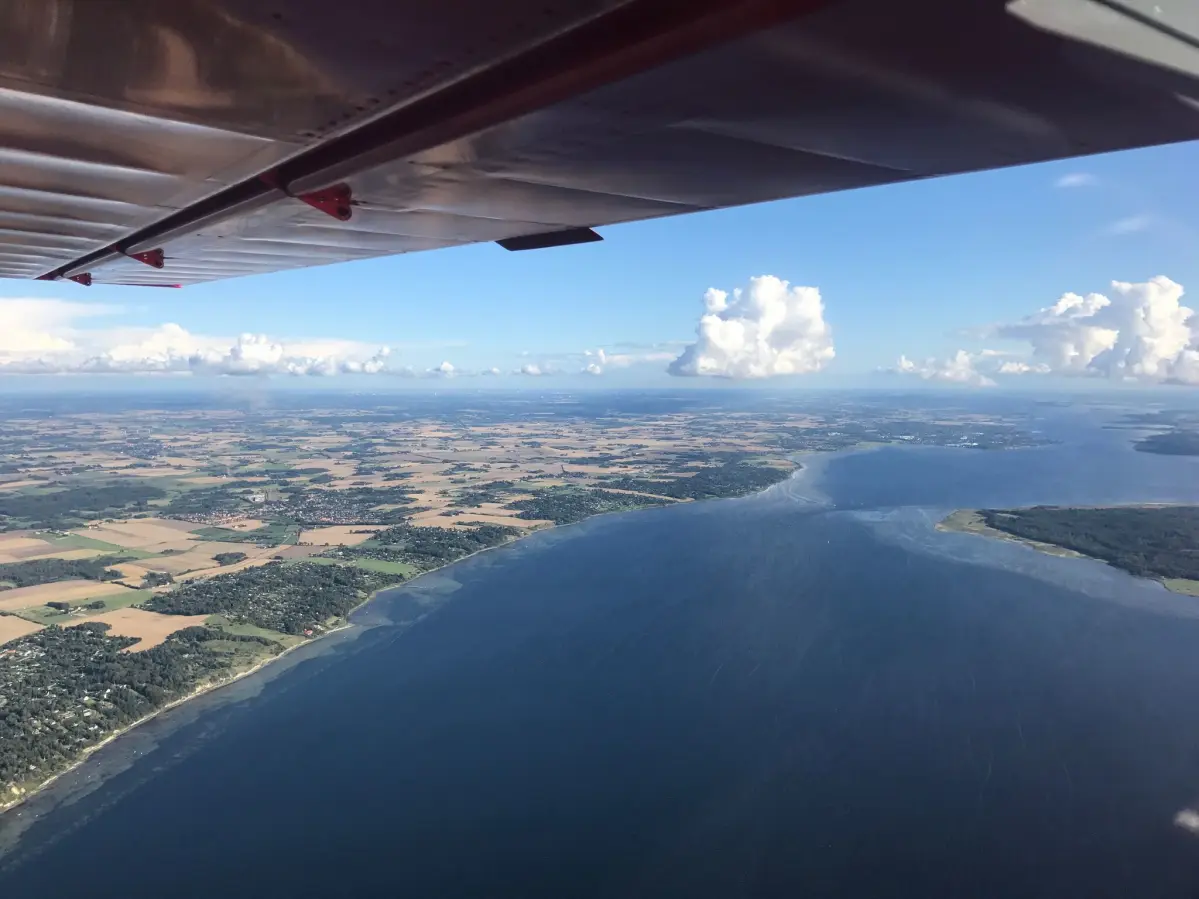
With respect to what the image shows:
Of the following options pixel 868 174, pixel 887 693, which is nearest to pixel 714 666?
pixel 887 693

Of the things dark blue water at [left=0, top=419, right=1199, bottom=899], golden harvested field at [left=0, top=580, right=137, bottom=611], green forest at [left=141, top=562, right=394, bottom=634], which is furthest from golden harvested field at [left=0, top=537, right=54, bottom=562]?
dark blue water at [left=0, top=419, right=1199, bottom=899]

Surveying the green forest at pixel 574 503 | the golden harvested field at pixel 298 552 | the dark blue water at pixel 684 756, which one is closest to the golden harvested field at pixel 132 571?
the golden harvested field at pixel 298 552

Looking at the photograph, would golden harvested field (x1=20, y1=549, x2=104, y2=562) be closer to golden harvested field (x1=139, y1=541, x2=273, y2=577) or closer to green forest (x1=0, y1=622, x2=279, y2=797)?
golden harvested field (x1=139, y1=541, x2=273, y2=577)

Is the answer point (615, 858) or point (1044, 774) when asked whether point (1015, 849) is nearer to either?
point (1044, 774)

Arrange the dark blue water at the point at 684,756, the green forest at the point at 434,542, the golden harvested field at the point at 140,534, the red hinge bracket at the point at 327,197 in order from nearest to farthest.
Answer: the red hinge bracket at the point at 327,197, the dark blue water at the point at 684,756, the green forest at the point at 434,542, the golden harvested field at the point at 140,534

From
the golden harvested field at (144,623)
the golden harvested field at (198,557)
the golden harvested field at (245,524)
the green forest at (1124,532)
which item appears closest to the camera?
the golden harvested field at (144,623)

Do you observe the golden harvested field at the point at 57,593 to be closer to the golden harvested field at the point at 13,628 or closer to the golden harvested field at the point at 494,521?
the golden harvested field at the point at 13,628
